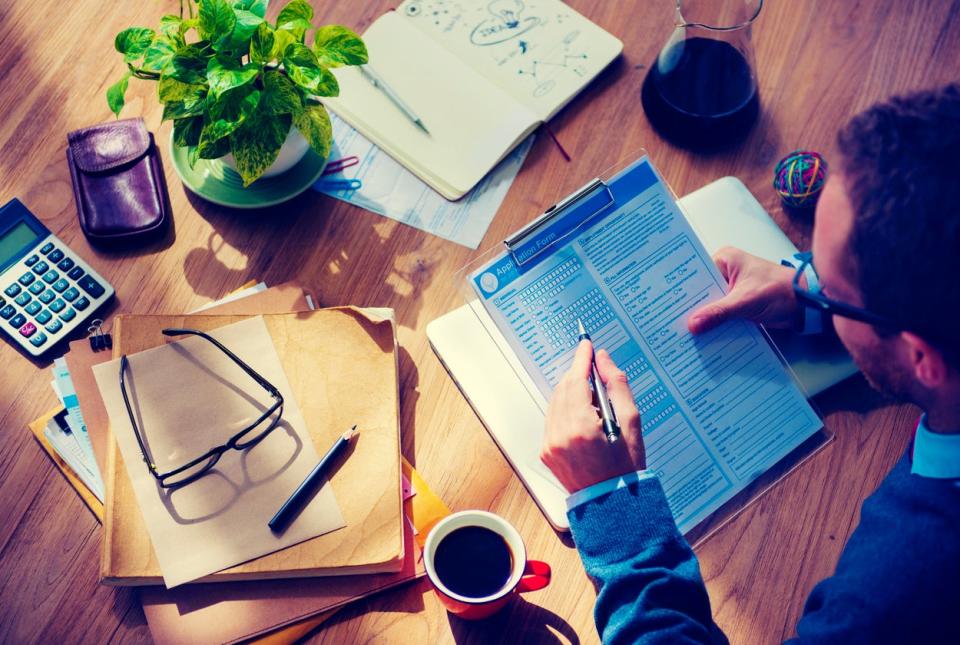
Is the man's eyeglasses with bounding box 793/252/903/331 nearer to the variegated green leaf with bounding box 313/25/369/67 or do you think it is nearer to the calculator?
the variegated green leaf with bounding box 313/25/369/67

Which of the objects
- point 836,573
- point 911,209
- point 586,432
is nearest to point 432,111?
point 586,432

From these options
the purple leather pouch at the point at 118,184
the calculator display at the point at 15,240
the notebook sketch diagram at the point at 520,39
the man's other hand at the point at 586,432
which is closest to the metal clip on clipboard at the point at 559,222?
the man's other hand at the point at 586,432

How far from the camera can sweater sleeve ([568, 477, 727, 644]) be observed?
0.75 meters

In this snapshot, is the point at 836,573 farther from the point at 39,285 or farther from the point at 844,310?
the point at 39,285

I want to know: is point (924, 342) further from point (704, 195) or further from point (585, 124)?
point (585, 124)

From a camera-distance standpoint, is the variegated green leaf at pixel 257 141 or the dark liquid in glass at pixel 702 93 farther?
the dark liquid in glass at pixel 702 93

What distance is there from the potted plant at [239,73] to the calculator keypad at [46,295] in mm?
236

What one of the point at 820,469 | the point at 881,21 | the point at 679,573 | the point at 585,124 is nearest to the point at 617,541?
the point at 679,573

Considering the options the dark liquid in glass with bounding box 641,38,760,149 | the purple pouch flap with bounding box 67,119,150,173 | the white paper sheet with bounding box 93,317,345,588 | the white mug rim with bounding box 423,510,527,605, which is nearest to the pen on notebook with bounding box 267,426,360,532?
the white paper sheet with bounding box 93,317,345,588

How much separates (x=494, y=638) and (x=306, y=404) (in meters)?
0.34

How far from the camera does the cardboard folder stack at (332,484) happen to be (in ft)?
2.60

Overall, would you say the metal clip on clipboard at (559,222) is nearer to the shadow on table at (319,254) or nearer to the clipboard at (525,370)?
the clipboard at (525,370)

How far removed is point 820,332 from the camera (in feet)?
3.03

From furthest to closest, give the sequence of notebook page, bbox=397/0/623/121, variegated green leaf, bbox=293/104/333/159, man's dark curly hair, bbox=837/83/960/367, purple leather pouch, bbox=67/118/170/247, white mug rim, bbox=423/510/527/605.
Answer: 1. notebook page, bbox=397/0/623/121
2. purple leather pouch, bbox=67/118/170/247
3. variegated green leaf, bbox=293/104/333/159
4. white mug rim, bbox=423/510/527/605
5. man's dark curly hair, bbox=837/83/960/367
